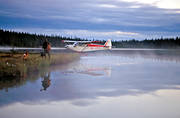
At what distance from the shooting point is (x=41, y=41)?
121m

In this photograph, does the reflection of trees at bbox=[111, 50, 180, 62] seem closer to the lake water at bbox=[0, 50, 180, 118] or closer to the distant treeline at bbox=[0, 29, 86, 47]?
the lake water at bbox=[0, 50, 180, 118]

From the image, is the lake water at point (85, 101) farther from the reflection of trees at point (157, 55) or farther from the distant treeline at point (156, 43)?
the distant treeline at point (156, 43)

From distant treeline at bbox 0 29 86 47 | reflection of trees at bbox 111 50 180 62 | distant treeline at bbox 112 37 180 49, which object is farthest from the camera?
distant treeline at bbox 112 37 180 49

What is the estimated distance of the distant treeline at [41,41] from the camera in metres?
97.9

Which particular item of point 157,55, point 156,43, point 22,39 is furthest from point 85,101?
point 156,43

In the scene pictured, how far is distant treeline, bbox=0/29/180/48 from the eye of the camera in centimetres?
9794

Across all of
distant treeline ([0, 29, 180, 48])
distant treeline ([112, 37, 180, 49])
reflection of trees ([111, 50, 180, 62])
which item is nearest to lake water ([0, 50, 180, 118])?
reflection of trees ([111, 50, 180, 62])

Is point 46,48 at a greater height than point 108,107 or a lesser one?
greater

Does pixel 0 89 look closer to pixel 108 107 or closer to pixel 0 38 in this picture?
pixel 108 107

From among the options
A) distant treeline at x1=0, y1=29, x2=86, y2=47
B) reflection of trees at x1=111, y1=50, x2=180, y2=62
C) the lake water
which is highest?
distant treeline at x1=0, y1=29, x2=86, y2=47

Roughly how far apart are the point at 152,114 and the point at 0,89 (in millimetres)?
7990

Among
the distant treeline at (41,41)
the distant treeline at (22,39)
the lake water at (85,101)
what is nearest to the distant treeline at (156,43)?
the distant treeline at (41,41)

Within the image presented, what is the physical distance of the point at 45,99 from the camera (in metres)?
10.9

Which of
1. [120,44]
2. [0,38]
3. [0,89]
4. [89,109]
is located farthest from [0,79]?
[120,44]
